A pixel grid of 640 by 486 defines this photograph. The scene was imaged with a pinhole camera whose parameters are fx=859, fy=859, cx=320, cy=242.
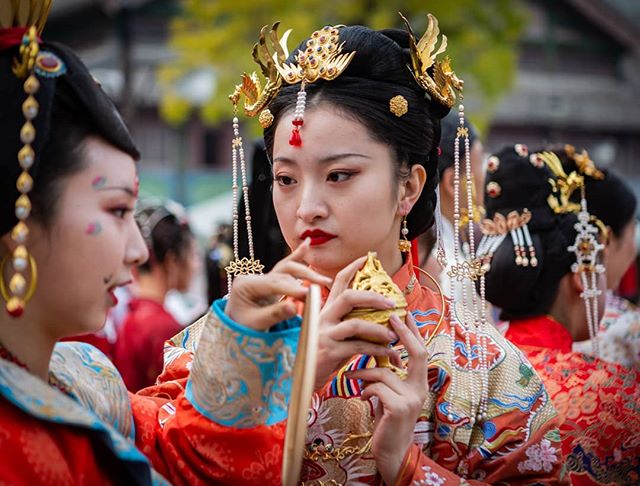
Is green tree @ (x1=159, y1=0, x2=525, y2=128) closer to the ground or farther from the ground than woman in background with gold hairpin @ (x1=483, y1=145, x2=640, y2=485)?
farther from the ground

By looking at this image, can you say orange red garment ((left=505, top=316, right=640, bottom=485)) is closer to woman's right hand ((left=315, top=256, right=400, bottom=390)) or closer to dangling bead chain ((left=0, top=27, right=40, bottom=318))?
woman's right hand ((left=315, top=256, right=400, bottom=390))

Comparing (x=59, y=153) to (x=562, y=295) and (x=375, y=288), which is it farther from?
(x=562, y=295)

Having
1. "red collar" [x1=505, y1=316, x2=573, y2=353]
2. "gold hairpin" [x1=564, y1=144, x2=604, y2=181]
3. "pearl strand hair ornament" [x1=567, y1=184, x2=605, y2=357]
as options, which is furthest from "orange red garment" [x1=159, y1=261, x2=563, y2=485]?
"gold hairpin" [x1=564, y1=144, x2=604, y2=181]

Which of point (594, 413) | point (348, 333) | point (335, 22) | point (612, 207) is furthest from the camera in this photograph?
point (335, 22)

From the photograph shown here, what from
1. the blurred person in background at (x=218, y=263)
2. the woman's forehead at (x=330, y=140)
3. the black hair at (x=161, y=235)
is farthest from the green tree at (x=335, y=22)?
the woman's forehead at (x=330, y=140)

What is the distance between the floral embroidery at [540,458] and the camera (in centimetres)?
223

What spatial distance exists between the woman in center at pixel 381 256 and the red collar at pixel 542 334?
32.8 inches

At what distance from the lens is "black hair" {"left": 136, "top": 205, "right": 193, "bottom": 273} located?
5.27 metres

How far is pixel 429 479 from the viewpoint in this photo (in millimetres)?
2045

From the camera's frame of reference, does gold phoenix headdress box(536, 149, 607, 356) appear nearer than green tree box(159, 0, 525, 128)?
Yes

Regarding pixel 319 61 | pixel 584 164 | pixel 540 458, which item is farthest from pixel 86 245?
pixel 584 164

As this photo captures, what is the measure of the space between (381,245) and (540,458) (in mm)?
693

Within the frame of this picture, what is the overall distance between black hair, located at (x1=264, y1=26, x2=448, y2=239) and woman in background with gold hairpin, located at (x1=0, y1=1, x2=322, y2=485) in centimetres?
60

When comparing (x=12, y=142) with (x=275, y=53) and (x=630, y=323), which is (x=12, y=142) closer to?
(x=275, y=53)
